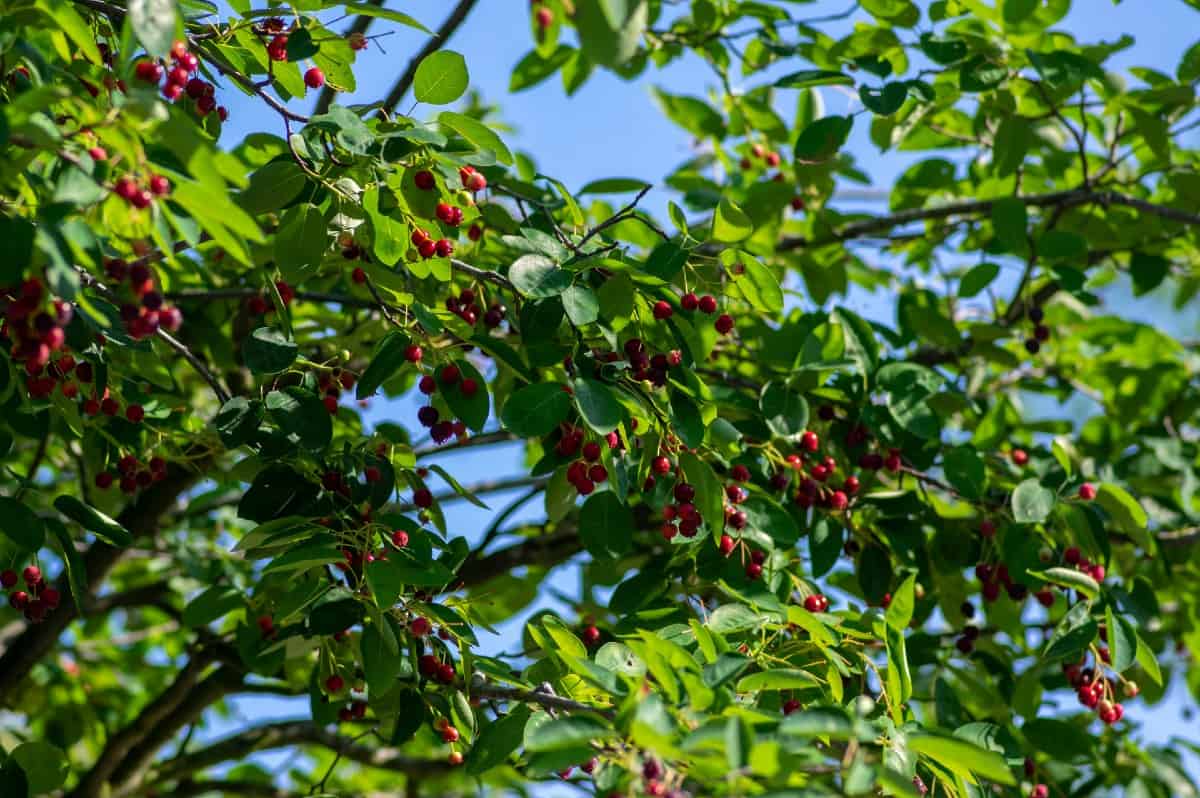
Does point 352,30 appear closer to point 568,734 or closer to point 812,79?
point 812,79

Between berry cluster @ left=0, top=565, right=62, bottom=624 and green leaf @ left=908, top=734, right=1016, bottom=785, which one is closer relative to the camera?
green leaf @ left=908, top=734, right=1016, bottom=785

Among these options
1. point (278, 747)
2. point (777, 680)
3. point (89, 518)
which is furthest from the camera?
point (278, 747)

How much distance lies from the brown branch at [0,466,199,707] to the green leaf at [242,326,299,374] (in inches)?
39.5

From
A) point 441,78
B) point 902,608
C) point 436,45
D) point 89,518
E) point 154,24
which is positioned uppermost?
point 436,45

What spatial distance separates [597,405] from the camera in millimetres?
2098

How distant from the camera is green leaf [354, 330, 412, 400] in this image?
2189 millimetres

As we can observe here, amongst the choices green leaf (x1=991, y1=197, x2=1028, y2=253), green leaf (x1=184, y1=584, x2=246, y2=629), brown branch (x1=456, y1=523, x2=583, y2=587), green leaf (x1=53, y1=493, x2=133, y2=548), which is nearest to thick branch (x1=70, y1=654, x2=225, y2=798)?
green leaf (x1=184, y1=584, x2=246, y2=629)

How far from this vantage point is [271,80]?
2164 mm

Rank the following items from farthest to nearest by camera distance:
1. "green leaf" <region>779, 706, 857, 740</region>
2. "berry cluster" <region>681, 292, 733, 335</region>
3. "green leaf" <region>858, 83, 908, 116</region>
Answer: "green leaf" <region>858, 83, 908, 116</region>, "berry cluster" <region>681, 292, 733, 335</region>, "green leaf" <region>779, 706, 857, 740</region>

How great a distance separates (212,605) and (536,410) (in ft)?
3.22

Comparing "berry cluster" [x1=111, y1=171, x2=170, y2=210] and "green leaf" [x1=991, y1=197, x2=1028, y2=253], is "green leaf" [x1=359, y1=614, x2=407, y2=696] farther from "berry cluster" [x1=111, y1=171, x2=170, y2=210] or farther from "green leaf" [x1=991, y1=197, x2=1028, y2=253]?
"green leaf" [x1=991, y1=197, x2=1028, y2=253]

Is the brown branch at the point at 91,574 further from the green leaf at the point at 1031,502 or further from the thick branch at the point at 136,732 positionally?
the green leaf at the point at 1031,502

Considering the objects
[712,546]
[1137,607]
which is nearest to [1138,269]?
[1137,607]

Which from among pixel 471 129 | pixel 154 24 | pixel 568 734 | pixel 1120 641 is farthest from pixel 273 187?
pixel 1120 641
